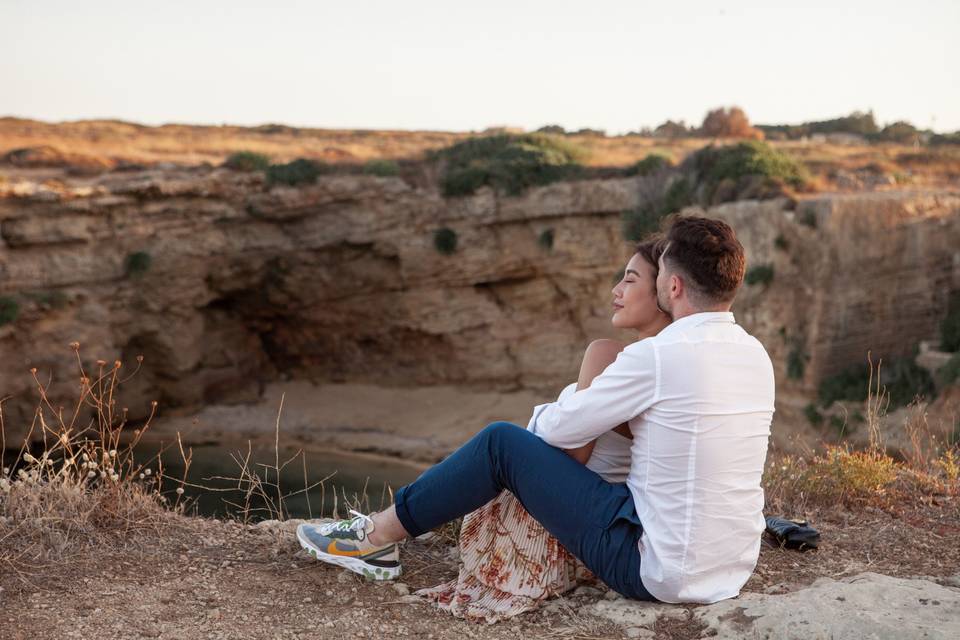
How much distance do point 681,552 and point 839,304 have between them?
13.0m

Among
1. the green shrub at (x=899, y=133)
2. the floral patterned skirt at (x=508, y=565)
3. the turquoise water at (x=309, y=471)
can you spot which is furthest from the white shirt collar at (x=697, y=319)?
the green shrub at (x=899, y=133)

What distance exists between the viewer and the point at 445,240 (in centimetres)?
1898

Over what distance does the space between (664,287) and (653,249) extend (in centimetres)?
19

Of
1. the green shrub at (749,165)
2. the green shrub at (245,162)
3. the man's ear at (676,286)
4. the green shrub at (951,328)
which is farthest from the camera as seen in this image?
the green shrub at (245,162)

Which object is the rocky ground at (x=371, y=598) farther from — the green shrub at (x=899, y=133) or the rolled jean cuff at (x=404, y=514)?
the green shrub at (x=899, y=133)

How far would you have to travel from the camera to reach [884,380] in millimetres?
14688

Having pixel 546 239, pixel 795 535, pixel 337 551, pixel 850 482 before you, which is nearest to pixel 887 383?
pixel 546 239

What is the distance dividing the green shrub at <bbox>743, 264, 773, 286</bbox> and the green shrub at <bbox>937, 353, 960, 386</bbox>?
313cm

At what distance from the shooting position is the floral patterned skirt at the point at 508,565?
3.11m

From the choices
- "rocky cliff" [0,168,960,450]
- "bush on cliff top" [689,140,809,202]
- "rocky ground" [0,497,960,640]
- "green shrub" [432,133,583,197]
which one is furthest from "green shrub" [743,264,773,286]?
"rocky ground" [0,497,960,640]

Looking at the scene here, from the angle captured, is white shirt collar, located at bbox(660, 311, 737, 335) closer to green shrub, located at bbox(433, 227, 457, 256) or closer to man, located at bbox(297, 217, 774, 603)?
man, located at bbox(297, 217, 774, 603)

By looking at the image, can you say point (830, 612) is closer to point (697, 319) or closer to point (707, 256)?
point (697, 319)

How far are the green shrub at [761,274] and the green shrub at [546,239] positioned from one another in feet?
15.5

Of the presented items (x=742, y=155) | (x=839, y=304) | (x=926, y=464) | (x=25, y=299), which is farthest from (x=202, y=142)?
(x=926, y=464)
